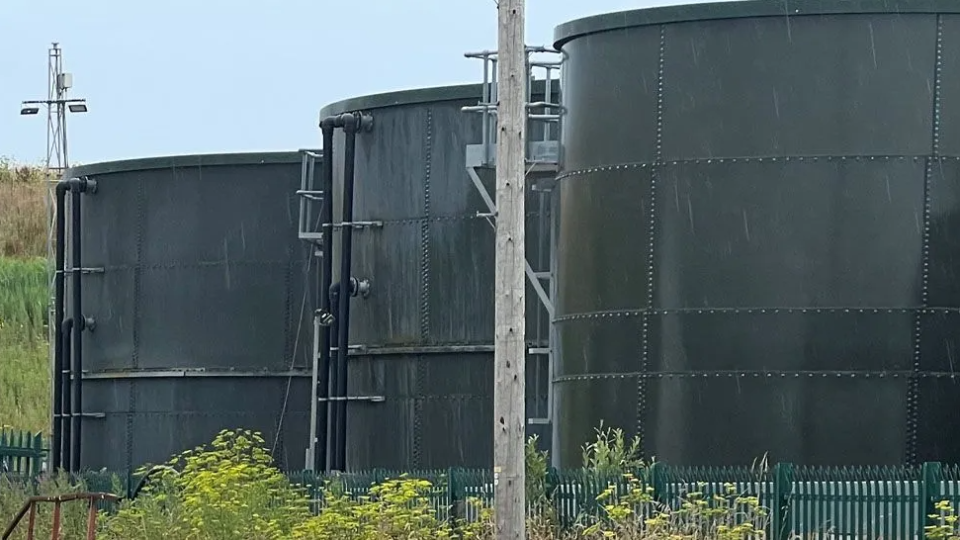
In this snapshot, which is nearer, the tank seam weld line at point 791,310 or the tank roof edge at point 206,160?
the tank seam weld line at point 791,310

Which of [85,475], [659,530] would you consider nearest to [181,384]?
[85,475]

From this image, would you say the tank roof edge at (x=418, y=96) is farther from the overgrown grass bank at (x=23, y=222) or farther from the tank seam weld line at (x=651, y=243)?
the overgrown grass bank at (x=23, y=222)

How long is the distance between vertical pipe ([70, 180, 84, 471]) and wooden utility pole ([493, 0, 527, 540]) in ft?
55.9

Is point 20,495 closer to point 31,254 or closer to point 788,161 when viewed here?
point 788,161

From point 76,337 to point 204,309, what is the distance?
270 centimetres

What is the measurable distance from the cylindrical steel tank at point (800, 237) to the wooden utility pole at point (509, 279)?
14.1ft

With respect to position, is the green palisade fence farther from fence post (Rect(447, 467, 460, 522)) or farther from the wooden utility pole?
the wooden utility pole

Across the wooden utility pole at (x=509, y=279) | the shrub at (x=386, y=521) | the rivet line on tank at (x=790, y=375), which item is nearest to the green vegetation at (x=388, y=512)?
the shrub at (x=386, y=521)

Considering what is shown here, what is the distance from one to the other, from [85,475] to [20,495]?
923mm

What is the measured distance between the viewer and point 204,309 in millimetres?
30125

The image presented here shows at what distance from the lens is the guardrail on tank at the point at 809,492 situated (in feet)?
57.5

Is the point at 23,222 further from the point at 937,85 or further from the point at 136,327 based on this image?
the point at 937,85

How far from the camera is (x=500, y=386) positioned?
50.9 ft

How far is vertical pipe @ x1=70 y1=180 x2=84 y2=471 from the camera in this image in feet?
103
